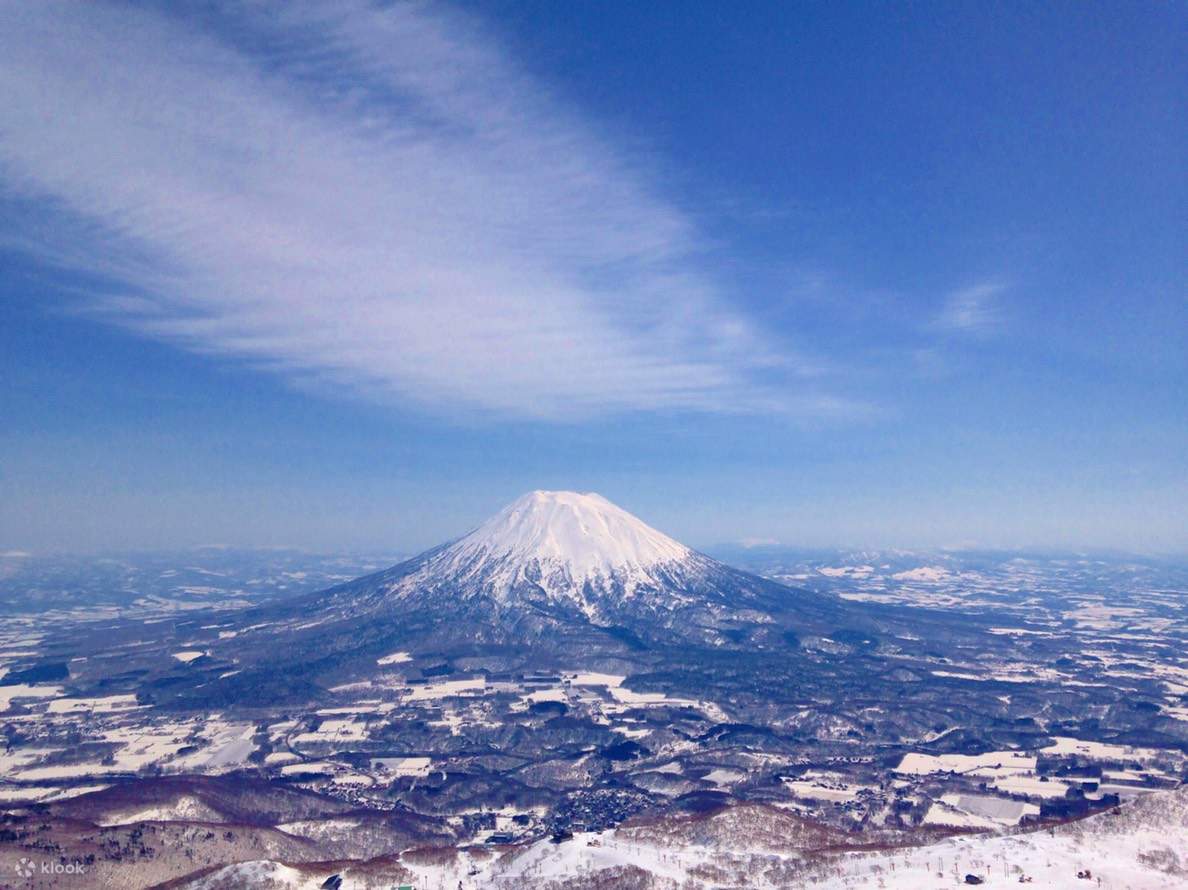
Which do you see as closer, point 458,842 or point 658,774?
point 458,842

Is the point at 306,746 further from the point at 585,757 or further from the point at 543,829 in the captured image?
the point at 543,829

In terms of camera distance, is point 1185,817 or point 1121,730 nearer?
point 1185,817

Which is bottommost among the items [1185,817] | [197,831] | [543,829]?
[543,829]

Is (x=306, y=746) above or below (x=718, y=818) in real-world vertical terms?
below

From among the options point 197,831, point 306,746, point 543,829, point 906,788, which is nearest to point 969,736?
point 906,788

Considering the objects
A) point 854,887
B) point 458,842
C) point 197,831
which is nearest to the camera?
point 854,887

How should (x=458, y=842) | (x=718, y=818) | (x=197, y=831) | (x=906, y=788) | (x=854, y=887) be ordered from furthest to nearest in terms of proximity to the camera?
(x=906, y=788) < (x=458, y=842) < (x=197, y=831) < (x=718, y=818) < (x=854, y=887)

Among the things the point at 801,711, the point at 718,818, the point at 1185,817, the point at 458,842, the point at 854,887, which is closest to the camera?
the point at 854,887

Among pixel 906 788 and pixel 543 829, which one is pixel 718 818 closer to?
pixel 543 829

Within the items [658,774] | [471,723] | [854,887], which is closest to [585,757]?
[658,774]
